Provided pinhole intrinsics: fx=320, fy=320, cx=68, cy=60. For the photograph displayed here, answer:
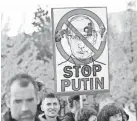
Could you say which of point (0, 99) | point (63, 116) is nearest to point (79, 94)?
point (63, 116)

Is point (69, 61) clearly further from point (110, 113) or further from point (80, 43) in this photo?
point (110, 113)

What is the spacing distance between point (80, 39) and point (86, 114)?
1.33 feet

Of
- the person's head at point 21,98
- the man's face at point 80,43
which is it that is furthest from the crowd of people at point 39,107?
the man's face at point 80,43

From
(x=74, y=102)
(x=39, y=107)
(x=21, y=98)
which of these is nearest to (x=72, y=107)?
(x=74, y=102)

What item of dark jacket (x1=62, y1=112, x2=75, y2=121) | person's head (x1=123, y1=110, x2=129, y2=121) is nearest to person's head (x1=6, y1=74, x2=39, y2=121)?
dark jacket (x1=62, y1=112, x2=75, y2=121)

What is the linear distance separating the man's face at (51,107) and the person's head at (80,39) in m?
0.27

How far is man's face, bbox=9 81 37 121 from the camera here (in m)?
1.63

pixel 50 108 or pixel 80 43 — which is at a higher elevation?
pixel 80 43

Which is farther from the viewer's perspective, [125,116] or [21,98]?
[125,116]

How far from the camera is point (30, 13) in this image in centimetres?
167

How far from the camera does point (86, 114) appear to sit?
172cm

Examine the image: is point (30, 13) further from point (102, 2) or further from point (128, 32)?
point (128, 32)

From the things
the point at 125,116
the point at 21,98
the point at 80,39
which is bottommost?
the point at 125,116

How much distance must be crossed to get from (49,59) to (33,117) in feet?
1.03
